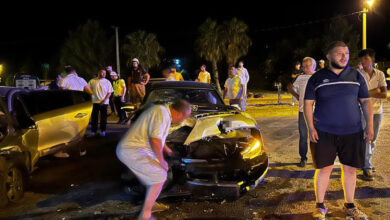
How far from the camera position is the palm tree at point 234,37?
37.7 m

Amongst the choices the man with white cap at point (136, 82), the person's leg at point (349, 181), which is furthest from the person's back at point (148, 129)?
the man with white cap at point (136, 82)

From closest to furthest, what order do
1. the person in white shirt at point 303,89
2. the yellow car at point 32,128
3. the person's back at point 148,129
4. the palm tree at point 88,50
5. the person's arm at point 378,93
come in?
the person's back at point 148,129 < the yellow car at point 32,128 < the person's arm at point 378,93 < the person in white shirt at point 303,89 < the palm tree at point 88,50

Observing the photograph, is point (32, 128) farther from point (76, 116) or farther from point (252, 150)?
point (252, 150)

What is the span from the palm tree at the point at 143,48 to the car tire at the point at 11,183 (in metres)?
32.2

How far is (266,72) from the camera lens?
39.7m

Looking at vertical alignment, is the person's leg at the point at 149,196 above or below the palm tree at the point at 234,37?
below

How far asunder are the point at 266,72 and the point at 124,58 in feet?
48.3

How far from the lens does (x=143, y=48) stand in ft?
122

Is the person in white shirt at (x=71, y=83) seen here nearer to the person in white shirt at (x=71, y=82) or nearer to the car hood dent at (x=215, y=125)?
the person in white shirt at (x=71, y=82)

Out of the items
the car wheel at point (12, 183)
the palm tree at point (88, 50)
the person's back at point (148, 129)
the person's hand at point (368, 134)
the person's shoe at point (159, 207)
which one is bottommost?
the person's shoe at point (159, 207)

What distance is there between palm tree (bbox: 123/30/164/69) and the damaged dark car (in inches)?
1262

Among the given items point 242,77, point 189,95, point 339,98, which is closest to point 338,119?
point 339,98

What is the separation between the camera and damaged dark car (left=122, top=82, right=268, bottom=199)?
14.8ft

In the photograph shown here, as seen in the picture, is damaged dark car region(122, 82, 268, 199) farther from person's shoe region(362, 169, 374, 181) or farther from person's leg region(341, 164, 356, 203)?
person's shoe region(362, 169, 374, 181)
